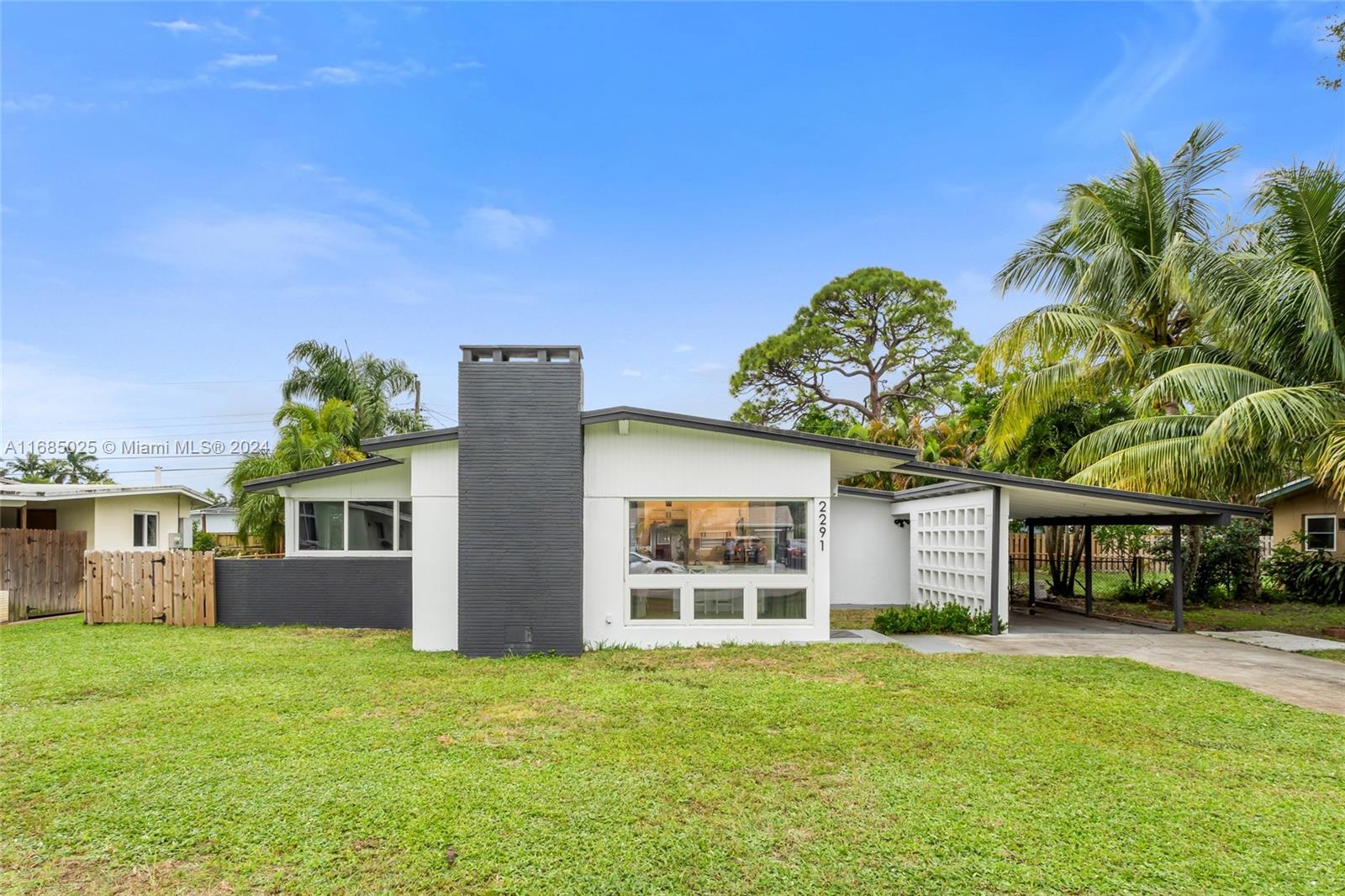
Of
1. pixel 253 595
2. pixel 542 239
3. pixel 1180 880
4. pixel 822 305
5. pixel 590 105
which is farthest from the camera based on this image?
pixel 822 305

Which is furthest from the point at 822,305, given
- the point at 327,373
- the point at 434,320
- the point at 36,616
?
the point at 36,616

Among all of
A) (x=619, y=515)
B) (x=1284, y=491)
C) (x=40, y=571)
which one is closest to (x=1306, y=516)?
(x=1284, y=491)

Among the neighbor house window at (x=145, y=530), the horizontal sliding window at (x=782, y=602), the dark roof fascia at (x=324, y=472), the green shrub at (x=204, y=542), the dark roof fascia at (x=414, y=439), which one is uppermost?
the dark roof fascia at (x=414, y=439)

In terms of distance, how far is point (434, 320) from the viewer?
81.4 ft

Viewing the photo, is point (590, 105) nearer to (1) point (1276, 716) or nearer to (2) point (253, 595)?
(2) point (253, 595)

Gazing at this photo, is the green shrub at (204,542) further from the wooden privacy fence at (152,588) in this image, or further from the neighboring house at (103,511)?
the wooden privacy fence at (152,588)

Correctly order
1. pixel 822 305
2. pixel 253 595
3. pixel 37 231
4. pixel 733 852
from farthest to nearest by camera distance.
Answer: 1. pixel 822 305
2. pixel 37 231
3. pixel 253 595
4. pixel 733 852

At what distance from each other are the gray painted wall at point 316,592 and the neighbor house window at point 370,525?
340 millimetres

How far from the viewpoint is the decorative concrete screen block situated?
39.3 ft

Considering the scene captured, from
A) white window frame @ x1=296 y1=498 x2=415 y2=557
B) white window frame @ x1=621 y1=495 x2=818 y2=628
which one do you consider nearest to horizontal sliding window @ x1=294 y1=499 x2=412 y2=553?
white window frame @ x1=296 y1=498 x2=415 y2=557

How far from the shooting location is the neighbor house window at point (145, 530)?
17.2m

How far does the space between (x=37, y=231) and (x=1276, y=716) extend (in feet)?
72.2

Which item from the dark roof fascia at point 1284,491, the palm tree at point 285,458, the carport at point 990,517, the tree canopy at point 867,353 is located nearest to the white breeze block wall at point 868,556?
the carport at point 990,517

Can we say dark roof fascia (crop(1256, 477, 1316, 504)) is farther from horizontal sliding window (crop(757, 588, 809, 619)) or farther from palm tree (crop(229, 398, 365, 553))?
palm tree (crop(229, 398, 365, 553))
